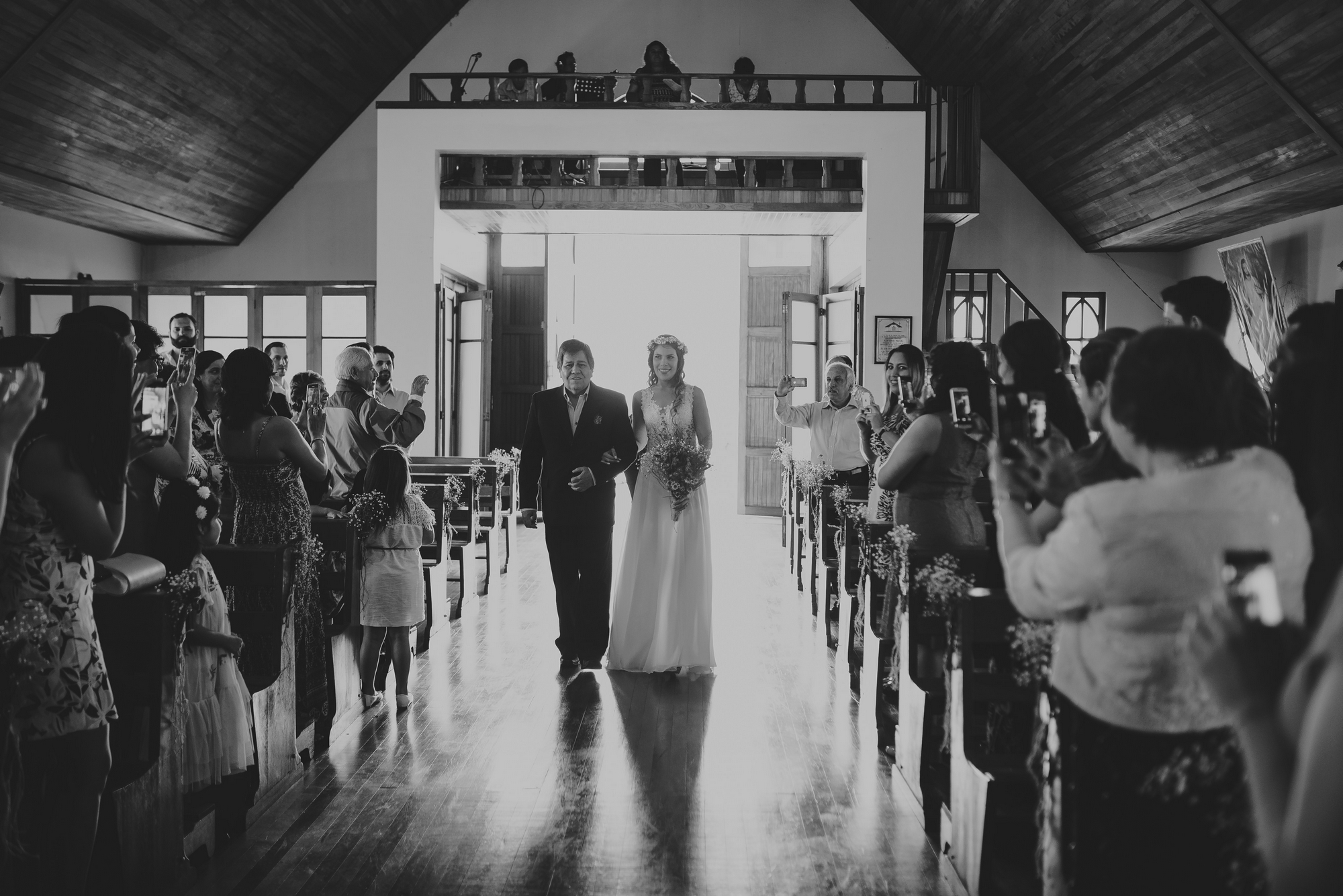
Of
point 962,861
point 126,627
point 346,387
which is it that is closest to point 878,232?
point 346,387

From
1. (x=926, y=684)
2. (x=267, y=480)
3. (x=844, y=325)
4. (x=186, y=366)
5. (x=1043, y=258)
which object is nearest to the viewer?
(x=926, y=684)

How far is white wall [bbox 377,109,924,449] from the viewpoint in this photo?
10.0m

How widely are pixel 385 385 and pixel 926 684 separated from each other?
183 inches

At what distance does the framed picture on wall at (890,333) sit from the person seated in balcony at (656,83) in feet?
10.1

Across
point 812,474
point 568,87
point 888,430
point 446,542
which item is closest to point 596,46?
point 568,87

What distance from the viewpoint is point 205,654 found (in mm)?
3156

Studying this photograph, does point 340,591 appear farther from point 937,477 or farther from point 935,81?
point 935,81

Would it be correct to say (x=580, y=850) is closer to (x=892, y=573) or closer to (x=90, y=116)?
(x=892, y=573)

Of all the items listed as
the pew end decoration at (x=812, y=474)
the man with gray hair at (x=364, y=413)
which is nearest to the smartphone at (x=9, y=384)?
the man with gray hair at (x=364, y=413)

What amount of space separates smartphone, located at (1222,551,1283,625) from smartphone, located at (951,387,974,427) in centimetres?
121

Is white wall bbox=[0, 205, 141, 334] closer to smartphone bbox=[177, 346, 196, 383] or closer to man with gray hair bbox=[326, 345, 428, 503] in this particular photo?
man with gray hair bbox=[326, 345, 428, 503]

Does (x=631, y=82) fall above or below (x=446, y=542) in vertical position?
above

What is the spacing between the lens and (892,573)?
3975 millimetres

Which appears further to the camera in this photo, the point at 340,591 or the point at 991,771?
the point at 340,591
